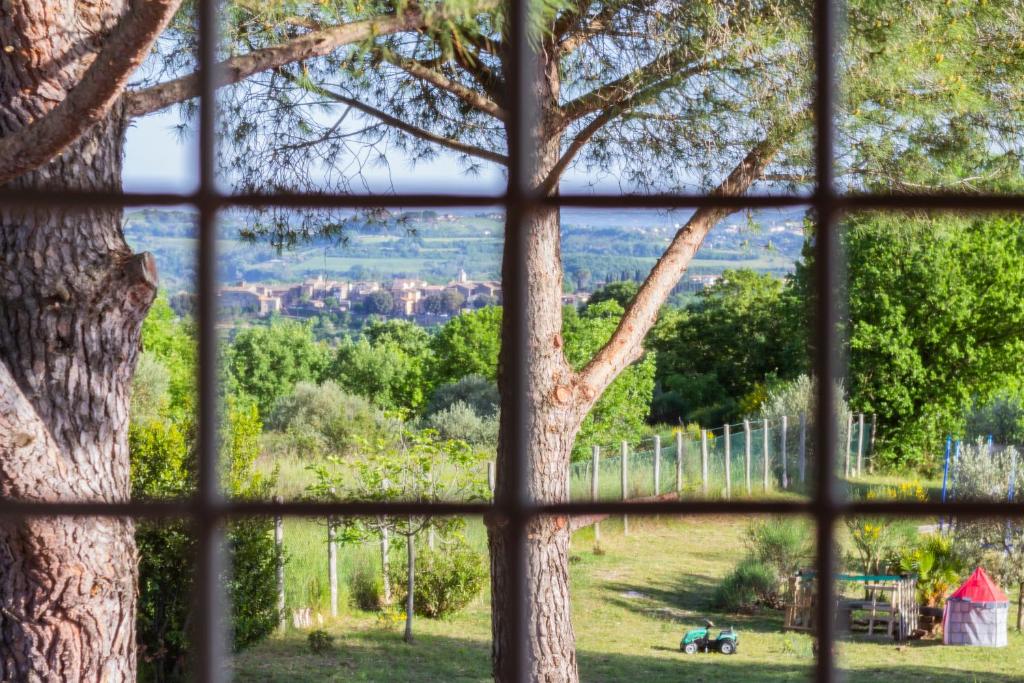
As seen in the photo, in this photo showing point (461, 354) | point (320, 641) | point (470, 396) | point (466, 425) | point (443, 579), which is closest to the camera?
point (466, 425)

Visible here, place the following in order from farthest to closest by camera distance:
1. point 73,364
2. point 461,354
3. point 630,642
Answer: point 630,642
point 461,354
point 73,364

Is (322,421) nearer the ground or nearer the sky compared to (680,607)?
nearer the sky

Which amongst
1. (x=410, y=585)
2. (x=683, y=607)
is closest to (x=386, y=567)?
(x=410, y=585)

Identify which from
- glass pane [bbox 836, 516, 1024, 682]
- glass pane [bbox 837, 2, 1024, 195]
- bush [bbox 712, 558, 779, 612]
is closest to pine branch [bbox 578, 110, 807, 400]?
glass pane [bbox 837, 2, 1024, 195]

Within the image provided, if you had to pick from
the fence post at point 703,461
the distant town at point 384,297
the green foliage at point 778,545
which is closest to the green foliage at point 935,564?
the green foliage at point 778,545

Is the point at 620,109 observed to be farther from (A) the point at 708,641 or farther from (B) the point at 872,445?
(A) the point at 708,641

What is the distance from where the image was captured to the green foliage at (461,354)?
2393 millimetres

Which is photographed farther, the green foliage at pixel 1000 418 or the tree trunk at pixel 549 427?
the green foliage at pixel 1000 418

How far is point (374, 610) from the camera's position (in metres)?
2.84

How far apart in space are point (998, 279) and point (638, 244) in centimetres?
104

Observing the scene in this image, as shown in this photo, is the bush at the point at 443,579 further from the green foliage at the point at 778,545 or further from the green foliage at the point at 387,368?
the green foliage at the point at 778,545

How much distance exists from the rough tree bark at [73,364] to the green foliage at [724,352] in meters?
1.39

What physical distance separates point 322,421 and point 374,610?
2.51 feet

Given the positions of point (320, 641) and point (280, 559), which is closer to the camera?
point (280, 559)
